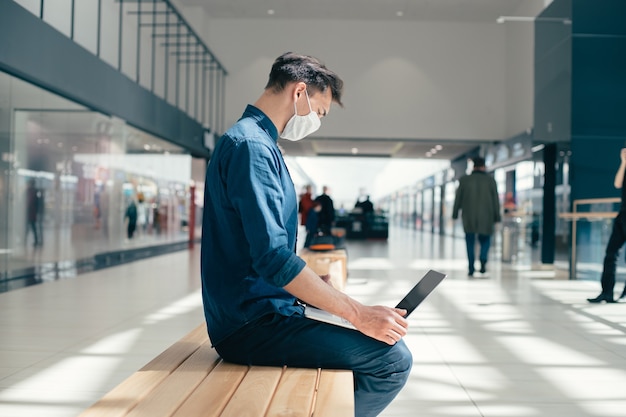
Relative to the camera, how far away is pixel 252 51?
70.2ft

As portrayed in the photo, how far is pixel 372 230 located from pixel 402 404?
23312mm

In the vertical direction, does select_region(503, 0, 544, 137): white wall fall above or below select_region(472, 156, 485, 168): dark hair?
above

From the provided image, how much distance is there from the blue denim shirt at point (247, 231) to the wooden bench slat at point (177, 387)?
11 cm

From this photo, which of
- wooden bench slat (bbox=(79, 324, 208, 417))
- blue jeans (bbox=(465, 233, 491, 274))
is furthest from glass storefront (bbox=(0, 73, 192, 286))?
wooden bench slat (bbox=(79, 324, 208, 417))

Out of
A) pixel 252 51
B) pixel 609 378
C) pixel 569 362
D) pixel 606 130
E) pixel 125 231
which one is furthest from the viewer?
pixel 252 51

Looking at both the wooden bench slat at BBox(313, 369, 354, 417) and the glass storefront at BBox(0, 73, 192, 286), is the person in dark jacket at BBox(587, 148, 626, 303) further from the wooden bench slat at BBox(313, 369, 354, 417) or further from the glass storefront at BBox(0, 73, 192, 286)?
the glass storefront at BBox(0, 73, 192, 286)

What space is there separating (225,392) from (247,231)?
41cm

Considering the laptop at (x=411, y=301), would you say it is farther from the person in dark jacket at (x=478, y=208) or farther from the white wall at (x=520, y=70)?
the white wall at (x=520, y=70)

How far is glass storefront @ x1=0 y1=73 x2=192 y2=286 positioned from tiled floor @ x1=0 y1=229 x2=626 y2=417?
1275mm

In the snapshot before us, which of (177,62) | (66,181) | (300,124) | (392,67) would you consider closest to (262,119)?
(300,124)

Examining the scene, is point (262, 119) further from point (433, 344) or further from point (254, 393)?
point (433, 344)

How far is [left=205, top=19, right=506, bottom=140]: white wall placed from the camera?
21.4 m

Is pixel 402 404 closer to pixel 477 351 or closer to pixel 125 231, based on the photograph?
pixel 477 351

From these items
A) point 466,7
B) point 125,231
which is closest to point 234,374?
point 125,231
